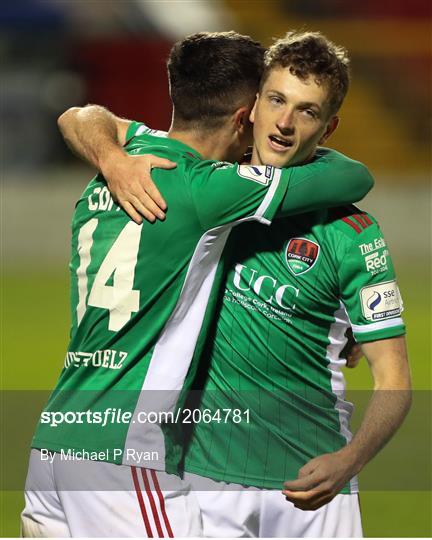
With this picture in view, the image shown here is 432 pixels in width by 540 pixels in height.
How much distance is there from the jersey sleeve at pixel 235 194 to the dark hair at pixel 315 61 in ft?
1.28

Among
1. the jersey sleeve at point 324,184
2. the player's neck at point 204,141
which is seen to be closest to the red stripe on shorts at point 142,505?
the jersey sleeve at point 324,184

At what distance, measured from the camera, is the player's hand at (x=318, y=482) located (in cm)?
334

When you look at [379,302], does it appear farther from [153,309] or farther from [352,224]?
[153,309]

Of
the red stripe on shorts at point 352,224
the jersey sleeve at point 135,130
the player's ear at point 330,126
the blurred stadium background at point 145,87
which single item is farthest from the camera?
the blurred stadium background at point 145,87

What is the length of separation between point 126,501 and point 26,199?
14959mm

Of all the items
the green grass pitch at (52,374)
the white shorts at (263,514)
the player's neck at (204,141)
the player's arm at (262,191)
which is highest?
the player's neck at (204,141)

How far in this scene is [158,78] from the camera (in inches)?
896

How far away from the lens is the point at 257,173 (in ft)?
11.8

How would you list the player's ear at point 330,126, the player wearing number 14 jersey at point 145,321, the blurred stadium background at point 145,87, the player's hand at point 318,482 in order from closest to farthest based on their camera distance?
the player's hand at point 318,482
the player wearing number 14 jersey at point 145,321
the player's ear at point 330,126
the blurred stadium background at point 145,87

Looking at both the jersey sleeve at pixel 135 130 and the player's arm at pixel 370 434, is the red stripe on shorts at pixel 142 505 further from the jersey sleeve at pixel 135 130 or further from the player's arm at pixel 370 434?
the jersey sleeve at pixel 135 130

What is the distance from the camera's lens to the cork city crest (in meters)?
3.67

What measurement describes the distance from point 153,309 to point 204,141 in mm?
673

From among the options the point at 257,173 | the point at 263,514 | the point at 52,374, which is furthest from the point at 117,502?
the point at 52,374

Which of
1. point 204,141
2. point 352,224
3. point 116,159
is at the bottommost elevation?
point 352,224
